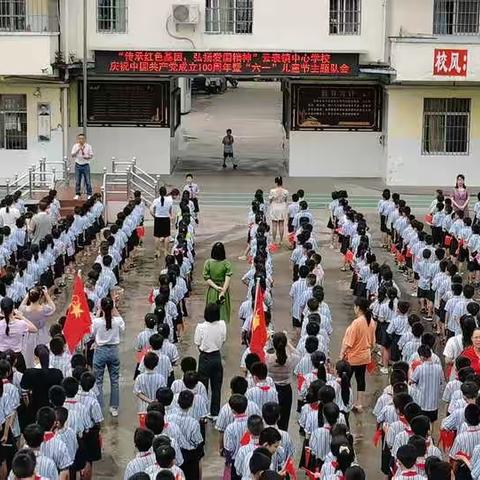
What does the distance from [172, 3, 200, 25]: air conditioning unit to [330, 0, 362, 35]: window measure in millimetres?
3405

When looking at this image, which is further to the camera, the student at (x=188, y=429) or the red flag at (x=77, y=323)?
the red flag at (x=77, y=323)

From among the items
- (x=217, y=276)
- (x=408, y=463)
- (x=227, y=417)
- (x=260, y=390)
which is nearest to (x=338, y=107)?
(x=217, y=276)

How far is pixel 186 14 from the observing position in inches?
1134

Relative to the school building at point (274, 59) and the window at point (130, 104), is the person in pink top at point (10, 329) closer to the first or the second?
the school building at point (274, 59)

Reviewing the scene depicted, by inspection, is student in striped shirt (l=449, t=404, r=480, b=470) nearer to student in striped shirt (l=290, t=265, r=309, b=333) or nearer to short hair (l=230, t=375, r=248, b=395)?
short hair (l=230, t=375, r=248, b=395)

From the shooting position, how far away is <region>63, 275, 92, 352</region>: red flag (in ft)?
42.8

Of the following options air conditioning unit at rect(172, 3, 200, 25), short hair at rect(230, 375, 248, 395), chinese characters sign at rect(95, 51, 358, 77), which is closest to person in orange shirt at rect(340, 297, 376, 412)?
short hair at rect(230, 375, 248, 395)

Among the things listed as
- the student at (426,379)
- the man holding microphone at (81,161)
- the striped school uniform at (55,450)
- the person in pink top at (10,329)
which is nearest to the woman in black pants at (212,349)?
the person in pink top at (10,329)

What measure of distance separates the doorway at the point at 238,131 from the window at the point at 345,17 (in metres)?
4.40

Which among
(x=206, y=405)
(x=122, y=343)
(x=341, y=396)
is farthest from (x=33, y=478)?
(x=122, y=343)

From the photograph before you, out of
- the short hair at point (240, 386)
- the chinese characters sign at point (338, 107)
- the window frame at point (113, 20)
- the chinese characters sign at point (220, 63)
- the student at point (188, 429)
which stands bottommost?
the student at point (188, 429)

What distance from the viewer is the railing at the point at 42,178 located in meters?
24.8

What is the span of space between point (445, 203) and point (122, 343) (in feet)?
23.2

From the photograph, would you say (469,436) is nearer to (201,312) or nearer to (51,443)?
(51,443)
